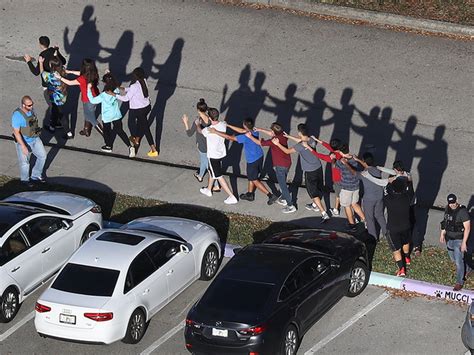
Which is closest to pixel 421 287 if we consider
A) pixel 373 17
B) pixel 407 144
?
pixel 407 144

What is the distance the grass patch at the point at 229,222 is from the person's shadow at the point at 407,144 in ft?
11.0

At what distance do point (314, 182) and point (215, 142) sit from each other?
1.96 meters

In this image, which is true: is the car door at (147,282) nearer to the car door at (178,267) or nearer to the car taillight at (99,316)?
the car door at (178,267)

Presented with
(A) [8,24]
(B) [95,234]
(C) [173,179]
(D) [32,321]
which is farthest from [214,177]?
(A) [8,24]

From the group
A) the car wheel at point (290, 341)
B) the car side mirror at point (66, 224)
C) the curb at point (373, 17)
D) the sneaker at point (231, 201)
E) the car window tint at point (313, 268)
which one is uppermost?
the curb at point (373, 17)

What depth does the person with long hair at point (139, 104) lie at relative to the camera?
21.1m

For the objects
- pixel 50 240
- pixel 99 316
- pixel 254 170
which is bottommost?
pixel 99 316

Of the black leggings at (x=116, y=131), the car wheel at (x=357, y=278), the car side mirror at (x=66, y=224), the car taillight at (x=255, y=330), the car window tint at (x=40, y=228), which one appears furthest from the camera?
the black leggings at (x=116, y=131)

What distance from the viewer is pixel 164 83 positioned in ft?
80.0

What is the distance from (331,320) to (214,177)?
4.37 metres

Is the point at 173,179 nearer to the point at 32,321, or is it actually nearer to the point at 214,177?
the point at 214,177

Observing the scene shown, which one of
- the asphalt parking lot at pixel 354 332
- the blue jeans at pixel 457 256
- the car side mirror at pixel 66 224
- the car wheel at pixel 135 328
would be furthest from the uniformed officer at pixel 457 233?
the car side mirror at pixel 66 224

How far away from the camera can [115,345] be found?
53.2 feet

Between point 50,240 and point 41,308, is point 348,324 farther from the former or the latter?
point 50,240
